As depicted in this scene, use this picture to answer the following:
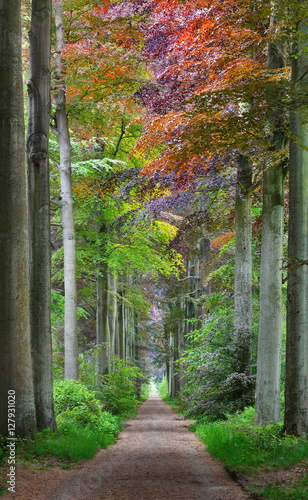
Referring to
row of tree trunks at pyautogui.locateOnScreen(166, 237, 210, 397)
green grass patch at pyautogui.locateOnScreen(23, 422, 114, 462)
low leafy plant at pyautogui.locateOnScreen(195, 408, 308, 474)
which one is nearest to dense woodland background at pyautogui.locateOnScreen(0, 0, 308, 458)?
green grass patch at pyautogui.locateOnScreen(23, 422, 114, 462)

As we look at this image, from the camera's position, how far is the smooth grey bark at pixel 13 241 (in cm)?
626

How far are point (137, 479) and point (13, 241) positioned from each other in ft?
12.5

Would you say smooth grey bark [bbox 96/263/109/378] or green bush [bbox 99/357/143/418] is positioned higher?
smooth grey bark [bbox 96/263/109/378]

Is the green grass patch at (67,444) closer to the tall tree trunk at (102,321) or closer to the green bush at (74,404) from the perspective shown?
the green bush at (74,404)

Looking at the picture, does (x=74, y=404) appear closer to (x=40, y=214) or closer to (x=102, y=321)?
(x=40, y=214)

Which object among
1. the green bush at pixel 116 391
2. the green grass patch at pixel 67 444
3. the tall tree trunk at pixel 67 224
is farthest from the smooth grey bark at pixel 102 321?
the green grass patch at pixel 67 444

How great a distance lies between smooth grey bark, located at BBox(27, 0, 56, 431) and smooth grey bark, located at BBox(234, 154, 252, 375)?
16.9 ft

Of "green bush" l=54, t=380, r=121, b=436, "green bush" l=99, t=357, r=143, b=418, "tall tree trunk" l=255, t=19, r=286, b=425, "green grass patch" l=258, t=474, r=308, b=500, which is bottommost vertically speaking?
"green bush" l=99, t=357, r=143, b=418

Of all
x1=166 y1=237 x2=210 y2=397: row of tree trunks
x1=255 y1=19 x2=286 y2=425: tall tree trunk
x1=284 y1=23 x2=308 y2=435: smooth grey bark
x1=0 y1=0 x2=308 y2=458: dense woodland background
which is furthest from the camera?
x1=166 y1=237 x2=210 y2=397: row of tree trunks

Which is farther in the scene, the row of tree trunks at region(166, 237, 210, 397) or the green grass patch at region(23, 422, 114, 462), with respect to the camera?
the row of tree trunks at region(166, 237, 210, 397)

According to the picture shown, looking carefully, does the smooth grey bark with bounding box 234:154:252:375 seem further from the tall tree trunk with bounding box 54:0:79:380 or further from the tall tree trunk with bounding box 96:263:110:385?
the tall tree trunk with bounding box 96:263:110:385

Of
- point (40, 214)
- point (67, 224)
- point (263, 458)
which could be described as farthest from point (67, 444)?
point (67, 224)

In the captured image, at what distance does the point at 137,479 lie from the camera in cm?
611

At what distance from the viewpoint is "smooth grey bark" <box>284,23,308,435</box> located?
22.6 ft
